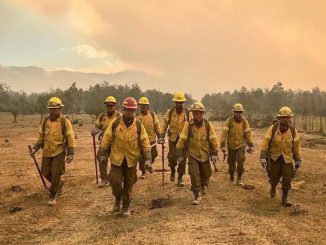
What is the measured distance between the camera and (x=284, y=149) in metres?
11.5

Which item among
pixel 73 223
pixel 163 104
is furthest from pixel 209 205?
pixel 163 104

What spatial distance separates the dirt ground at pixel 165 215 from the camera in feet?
29.1

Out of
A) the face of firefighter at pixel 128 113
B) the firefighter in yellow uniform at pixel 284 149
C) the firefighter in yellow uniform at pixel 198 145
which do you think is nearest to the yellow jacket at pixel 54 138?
the face of firefighter at pixel 128 113

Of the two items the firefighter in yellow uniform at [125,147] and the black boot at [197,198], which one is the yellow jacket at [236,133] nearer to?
the black boot at [197,198]

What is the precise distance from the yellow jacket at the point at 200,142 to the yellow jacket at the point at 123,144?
1.39 meters

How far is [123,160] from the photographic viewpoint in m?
10.2

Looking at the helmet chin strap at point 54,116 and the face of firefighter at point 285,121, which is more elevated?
the helmet chin strap at point 54,116

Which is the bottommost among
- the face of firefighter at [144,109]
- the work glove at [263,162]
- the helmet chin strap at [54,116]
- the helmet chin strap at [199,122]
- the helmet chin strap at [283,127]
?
the work glove at [263,162]

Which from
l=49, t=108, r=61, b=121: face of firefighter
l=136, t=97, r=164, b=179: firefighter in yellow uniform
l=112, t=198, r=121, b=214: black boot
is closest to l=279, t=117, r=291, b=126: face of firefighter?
l=136, t=97, r=164, b=179: firefighter in yellow uniform

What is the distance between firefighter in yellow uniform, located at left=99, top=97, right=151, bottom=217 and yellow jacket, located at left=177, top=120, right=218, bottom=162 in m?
1.38

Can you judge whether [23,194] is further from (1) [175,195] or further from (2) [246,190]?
(2) [246,190]

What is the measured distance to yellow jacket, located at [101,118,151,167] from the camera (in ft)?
33.4

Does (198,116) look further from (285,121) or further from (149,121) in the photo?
(149,121)

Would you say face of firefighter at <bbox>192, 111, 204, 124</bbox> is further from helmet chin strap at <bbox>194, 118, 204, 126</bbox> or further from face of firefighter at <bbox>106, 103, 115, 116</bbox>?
face of firefighter at <bbox>106, 103, 115, 116</bbox>
